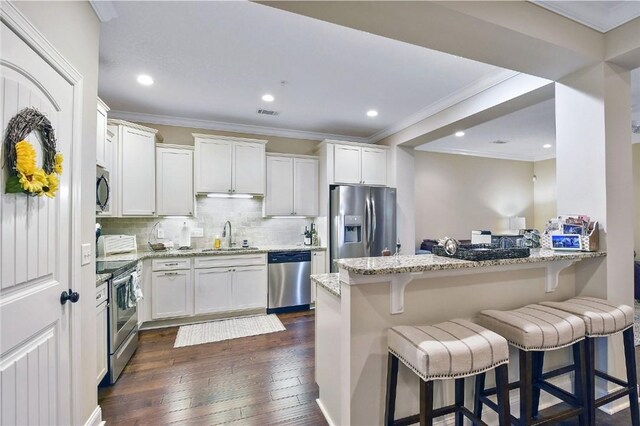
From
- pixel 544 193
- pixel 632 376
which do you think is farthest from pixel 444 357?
pixel 544 193

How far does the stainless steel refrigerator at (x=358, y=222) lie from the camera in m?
4.14

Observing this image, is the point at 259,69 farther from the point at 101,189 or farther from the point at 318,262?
the point at 318,262

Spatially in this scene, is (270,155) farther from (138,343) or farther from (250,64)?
(138,343)

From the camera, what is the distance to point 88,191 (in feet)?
5.90

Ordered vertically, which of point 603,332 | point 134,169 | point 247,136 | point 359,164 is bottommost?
point 603,332

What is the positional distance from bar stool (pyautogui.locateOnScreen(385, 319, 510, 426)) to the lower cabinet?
2.69 metres

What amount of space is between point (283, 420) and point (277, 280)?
2198 millimetres

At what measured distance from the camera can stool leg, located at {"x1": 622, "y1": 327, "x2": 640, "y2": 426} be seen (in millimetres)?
1782

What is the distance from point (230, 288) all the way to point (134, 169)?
6.27ft

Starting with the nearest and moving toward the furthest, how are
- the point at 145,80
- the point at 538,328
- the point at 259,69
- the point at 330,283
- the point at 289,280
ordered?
1. the point at 538,328
2. the point at 330,283
3. the point at 259,69
4. the point at 145,80
5. the point at 289,280

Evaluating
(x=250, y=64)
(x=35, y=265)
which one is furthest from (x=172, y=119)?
(x=35, y=265)

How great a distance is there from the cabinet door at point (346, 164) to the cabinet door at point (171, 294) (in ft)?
8.17

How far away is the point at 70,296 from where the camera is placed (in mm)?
1548

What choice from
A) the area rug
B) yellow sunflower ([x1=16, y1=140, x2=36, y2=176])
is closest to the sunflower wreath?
yellow sunflower ([x1=16, y1=140, x2=36, y2=176])
